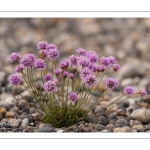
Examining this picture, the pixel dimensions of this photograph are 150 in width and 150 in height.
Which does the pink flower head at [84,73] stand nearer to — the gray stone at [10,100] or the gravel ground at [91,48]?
the gravel ground at [91,48]

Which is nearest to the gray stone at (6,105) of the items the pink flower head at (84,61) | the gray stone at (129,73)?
the pink flower head at (84,61)

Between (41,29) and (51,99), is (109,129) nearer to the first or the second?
(51,99)

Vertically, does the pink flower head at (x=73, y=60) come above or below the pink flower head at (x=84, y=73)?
above

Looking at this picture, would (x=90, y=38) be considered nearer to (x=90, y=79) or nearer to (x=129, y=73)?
(x=129, y=73)

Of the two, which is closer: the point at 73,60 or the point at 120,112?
A: the point at 73,60

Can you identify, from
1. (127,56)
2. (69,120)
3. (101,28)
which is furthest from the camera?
(101,28)

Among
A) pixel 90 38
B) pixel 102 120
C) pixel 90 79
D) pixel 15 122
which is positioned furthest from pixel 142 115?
pixel 90 38
